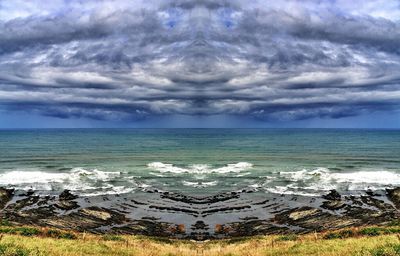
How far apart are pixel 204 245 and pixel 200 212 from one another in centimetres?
1242

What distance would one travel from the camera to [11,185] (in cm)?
5684

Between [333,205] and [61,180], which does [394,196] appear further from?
[61,180]

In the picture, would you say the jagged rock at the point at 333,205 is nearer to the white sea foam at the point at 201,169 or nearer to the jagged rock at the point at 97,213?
the jagged rock at the point at 97,213

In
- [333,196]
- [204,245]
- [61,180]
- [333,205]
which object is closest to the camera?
[204,245]

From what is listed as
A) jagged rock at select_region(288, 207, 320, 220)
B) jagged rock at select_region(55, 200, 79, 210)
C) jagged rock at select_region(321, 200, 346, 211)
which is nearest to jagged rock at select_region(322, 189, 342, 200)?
jagged rock at select_region(321, 200, 346, 211)

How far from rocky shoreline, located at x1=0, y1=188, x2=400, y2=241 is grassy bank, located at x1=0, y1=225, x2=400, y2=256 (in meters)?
3.61

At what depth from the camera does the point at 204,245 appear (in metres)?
24.5

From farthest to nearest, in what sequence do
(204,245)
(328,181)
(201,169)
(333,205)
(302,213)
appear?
(201,169) → (328,181) → (333,205) → (302,213) → (204,245)

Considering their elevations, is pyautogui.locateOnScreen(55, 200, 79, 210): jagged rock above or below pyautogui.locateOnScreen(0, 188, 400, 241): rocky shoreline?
above

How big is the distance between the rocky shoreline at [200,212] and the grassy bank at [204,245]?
3.61 metres

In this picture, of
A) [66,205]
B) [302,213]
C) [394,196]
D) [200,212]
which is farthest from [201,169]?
[200,212]

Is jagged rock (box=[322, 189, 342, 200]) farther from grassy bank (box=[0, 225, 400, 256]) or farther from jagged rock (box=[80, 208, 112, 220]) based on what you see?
jagged rock (box=[80, 208, 112, 220])

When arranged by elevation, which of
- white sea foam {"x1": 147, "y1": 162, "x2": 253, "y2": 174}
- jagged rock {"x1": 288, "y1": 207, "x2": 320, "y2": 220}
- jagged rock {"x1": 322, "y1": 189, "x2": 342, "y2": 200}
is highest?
white sea foam {"x1": 147, "y1": 162, "x2": 253, "y2": 174}

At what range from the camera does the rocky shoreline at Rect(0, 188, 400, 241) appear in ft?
114
